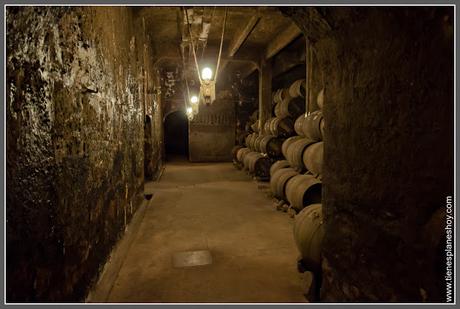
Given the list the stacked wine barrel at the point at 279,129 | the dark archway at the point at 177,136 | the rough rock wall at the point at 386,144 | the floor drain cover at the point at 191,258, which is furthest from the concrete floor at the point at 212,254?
the dark archway at the point at 177,136

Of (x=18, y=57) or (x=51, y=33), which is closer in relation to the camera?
(x=18, y=57)

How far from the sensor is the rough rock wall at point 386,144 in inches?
69.6

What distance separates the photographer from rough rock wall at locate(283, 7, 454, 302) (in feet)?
5.80

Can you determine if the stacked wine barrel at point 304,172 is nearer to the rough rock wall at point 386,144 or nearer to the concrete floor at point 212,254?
the concrete floor at point 212,254

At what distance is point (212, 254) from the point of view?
385 cm

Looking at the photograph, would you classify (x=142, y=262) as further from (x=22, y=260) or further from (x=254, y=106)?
(x=254, y=106)

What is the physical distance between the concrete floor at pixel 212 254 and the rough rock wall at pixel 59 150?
0.37 meters

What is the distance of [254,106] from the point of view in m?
15.7

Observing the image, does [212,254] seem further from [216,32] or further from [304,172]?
[216,32]

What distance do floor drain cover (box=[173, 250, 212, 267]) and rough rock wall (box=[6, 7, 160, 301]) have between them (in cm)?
82

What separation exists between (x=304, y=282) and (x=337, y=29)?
234 cm

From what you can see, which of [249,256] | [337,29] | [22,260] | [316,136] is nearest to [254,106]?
[316,136]

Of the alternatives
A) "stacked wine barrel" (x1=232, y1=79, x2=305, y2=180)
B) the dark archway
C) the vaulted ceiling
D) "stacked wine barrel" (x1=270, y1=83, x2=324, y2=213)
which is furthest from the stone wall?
"stacked wine barrel" (x1=270, y1=83, x2=324, y2=213)

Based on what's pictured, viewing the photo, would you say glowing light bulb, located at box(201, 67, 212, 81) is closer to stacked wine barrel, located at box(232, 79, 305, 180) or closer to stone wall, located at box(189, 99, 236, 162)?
stacked wine barrel, located at box(232, 79, 305, 180)
